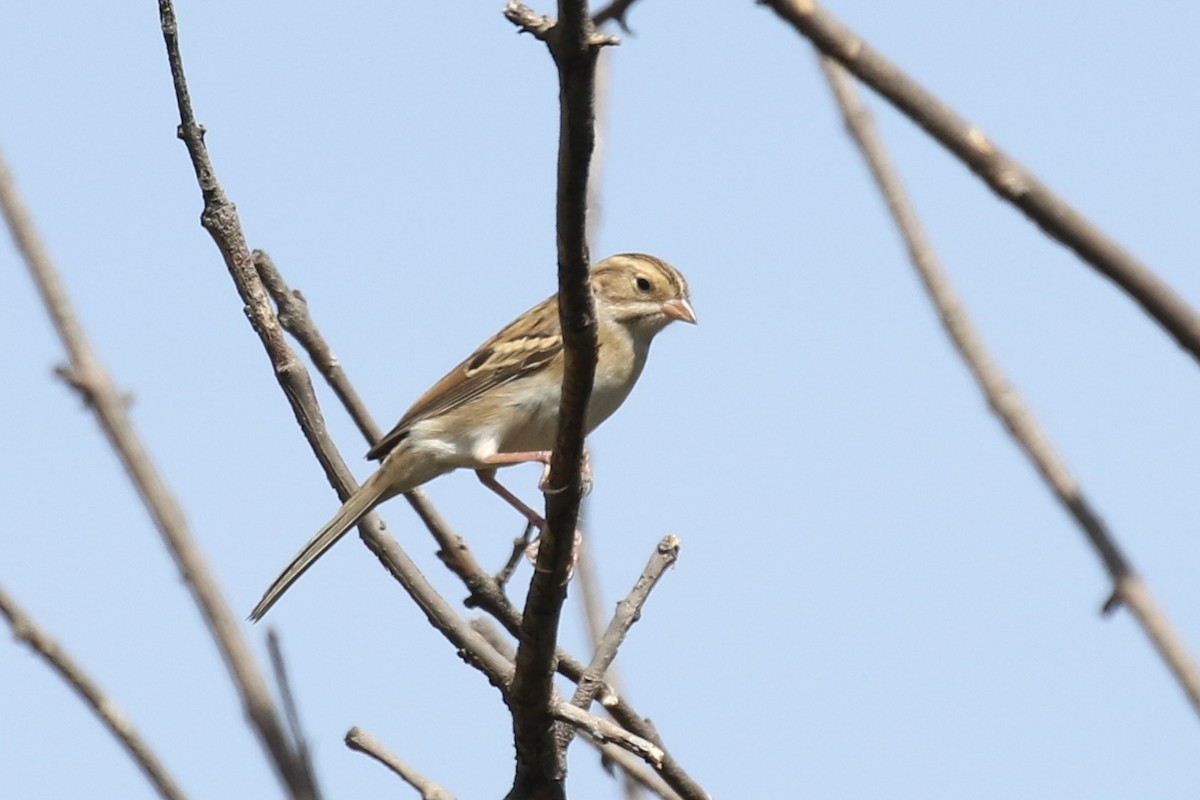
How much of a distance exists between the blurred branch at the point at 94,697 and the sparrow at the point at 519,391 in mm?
3348

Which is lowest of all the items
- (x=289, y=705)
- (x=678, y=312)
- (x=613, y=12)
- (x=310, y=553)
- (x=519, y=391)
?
(x=289, y=705)

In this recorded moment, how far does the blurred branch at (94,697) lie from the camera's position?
2553 mm

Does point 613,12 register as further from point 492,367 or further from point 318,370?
point 492,367

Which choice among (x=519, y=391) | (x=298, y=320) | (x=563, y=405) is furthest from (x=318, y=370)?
(x=519, y=391)

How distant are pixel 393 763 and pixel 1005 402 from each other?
178 cm

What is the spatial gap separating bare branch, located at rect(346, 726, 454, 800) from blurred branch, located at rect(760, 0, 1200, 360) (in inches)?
84.1

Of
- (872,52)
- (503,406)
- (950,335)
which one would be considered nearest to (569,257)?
(950,335)

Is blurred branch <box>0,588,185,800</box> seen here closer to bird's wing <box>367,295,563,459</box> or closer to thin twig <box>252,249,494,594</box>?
thin twig <box>252,249,494,594</box>

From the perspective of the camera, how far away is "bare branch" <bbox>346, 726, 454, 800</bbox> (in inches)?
138

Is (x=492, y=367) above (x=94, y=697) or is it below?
above

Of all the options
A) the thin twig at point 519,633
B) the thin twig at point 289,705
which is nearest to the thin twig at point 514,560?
the thin twig at point 519,633

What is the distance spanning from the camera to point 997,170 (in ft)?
6.08

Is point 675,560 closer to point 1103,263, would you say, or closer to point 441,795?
point 441,795

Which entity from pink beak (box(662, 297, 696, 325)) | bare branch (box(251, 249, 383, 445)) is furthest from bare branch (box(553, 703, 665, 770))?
pink beak (box(662, 297, 696, 325))
